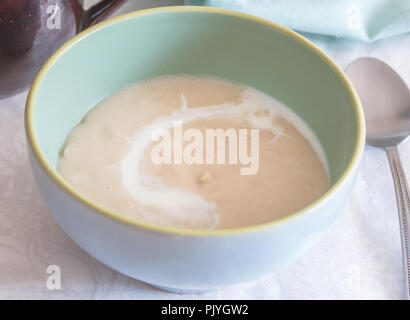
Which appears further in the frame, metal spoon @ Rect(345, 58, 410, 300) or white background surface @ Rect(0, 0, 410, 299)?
metal spoon @ Rect(345, 58, 410, 300)

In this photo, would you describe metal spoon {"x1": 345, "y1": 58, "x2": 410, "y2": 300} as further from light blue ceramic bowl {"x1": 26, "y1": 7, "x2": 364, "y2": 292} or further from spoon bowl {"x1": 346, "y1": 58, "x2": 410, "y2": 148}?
light blue ceramic bowl {"x1": 26, "y1": 7, "x2": 364, "y2": 292}

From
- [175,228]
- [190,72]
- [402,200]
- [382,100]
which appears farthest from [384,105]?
[175,228]

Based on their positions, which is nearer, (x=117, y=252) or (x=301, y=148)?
(x=117, y=252)

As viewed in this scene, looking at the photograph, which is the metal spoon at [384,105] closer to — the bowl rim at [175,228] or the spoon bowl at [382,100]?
the spoon bowl at [382,100]

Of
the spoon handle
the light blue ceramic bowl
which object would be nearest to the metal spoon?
the spoon handle
